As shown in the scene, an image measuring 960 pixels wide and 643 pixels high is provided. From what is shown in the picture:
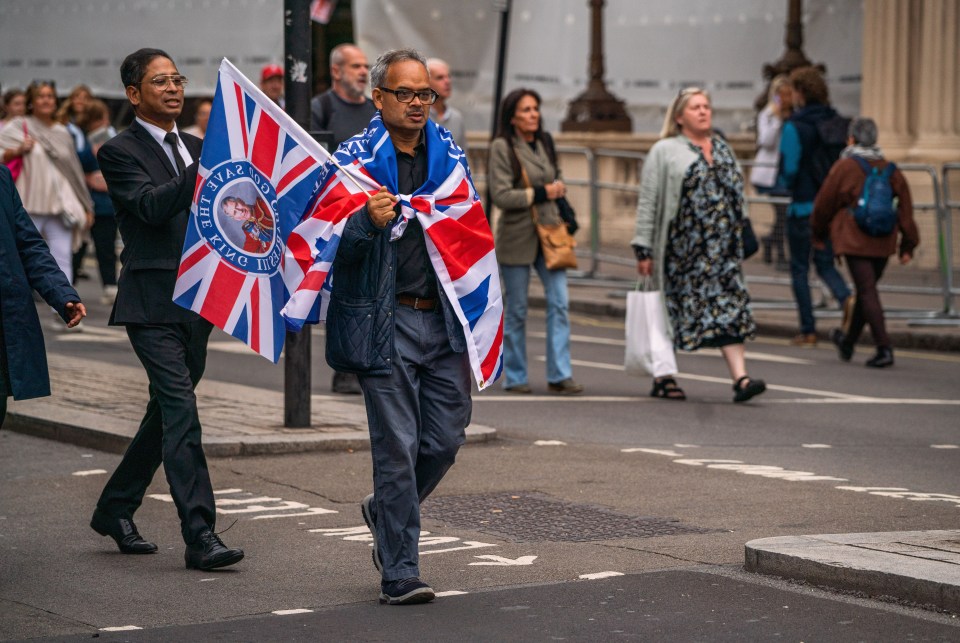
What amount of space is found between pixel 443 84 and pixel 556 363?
2.03 m

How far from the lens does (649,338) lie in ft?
37.5

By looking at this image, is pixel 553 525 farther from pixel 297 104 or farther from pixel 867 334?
pixel 867 334

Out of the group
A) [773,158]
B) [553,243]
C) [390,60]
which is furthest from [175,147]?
[773,158]

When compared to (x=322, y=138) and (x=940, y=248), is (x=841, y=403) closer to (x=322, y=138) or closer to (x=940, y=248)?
(x=322, y=138)

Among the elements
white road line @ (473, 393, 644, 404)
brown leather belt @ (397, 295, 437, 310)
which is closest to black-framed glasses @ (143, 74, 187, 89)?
brown leather belt @ (397, 295, 437, 310)

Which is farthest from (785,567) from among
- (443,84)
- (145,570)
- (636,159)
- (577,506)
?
(636,159)

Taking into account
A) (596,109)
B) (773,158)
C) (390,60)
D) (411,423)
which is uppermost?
(596,109)

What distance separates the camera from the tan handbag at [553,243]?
38.3 feet

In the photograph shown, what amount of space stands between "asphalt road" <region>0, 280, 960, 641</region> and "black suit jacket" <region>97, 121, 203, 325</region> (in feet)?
3.06

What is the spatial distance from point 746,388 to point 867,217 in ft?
8.53

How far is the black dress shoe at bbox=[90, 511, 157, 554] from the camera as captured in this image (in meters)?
6.99

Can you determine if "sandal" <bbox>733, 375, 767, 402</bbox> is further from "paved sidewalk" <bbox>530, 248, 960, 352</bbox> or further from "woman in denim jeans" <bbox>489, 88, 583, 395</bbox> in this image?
"paved sidewalk" <bbox>530, 248, 960, 352</bbox>

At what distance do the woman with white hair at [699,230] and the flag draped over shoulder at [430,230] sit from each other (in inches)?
204

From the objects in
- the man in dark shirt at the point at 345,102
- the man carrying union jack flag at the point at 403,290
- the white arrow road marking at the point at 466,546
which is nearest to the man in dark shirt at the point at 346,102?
the man in dark shirt at the point at 345,102
